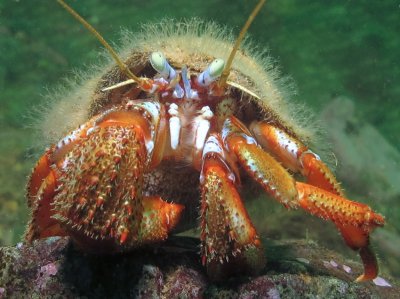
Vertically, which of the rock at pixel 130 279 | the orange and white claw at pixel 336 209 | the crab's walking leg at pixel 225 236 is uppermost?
the orange and white claw at pixel 336 209

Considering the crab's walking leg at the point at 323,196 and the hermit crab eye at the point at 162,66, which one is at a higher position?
the hermit crab eye at the point at 162,66

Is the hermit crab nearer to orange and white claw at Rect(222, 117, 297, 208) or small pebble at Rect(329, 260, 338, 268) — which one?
orange and white claw at Rect(222, 117, 297, 208)

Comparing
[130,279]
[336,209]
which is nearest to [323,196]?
[336,209]

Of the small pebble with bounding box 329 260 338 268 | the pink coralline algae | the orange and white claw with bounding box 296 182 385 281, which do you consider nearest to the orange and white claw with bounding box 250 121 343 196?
the orange and white claw with bounding box 296 182 385 281

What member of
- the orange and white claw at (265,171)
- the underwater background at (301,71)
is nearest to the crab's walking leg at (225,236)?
the orange and white claw at (265,171)

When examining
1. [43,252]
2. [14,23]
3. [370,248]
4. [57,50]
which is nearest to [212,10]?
[57,50]

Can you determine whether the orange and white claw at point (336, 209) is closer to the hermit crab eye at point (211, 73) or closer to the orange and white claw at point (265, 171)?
the orange and white claw at point (265, 171)

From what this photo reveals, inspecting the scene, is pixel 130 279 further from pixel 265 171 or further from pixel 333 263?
pixel 333 263
